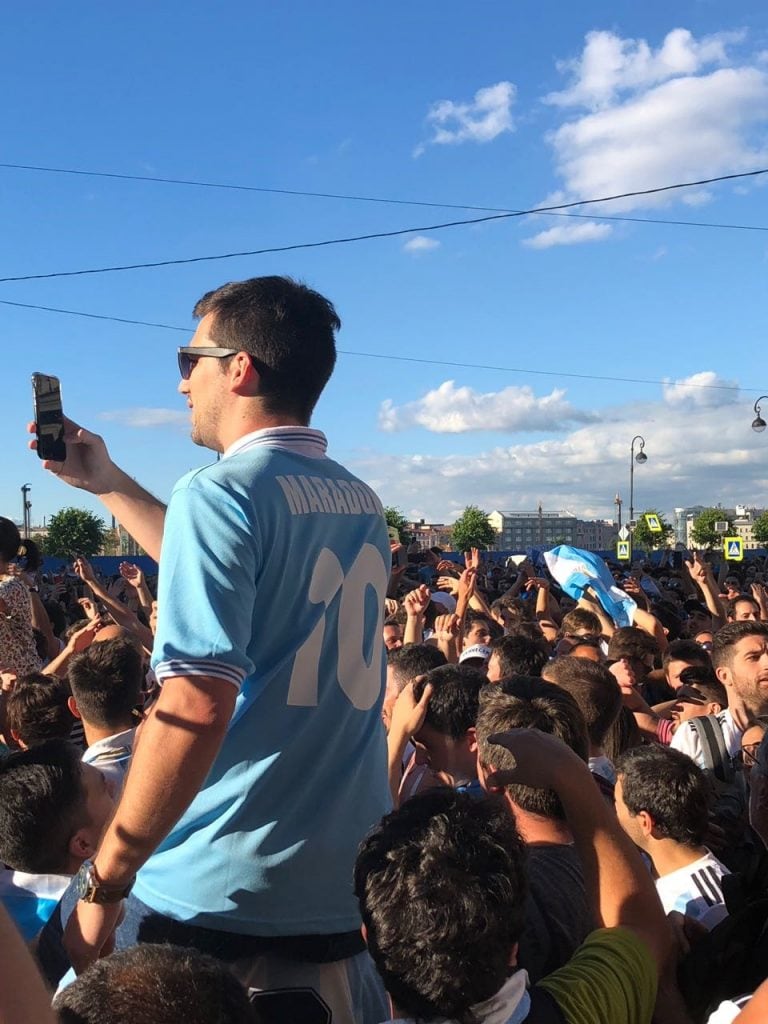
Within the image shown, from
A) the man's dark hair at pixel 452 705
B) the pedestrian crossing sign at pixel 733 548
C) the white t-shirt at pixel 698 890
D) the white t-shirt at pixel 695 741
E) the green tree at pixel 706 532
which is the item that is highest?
the green tree at pixel 706 532

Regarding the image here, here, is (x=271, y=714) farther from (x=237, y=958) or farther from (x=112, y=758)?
(x=112, y=758)

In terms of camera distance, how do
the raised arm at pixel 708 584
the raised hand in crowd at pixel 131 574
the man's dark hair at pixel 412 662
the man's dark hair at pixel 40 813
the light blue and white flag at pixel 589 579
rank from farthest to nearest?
1. the raised arm at pixel 708 584
2. the light blue and white flag at pixel 589 579
3. the raised hand in crowd at pixel 131 574
4. the man's dark hair at pixel 412 662
5. the man's dark hair at pixel 40 813

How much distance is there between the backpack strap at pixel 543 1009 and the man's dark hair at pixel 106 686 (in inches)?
97.7

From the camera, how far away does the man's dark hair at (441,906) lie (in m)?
1.60

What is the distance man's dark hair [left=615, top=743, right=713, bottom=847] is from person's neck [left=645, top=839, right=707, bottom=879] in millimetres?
15

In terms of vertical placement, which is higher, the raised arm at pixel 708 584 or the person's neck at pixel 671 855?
the raised arm at pixel 708 584

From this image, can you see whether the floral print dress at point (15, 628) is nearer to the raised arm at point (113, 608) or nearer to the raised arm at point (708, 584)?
the raised arm at point (113, 608)

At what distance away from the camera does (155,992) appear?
1426 millimetres

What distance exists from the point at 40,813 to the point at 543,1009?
147 cm

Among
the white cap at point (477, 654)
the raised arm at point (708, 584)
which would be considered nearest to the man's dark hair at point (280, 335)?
the white cap at point (477, 654)

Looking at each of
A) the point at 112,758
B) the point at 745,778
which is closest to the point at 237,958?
the point at 112,758

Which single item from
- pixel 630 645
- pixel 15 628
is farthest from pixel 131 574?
pixel 630 645

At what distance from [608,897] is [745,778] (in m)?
2.19

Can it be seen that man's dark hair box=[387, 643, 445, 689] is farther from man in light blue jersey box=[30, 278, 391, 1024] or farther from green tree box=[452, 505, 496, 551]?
green tree box=[452, 505, 496, 551]
